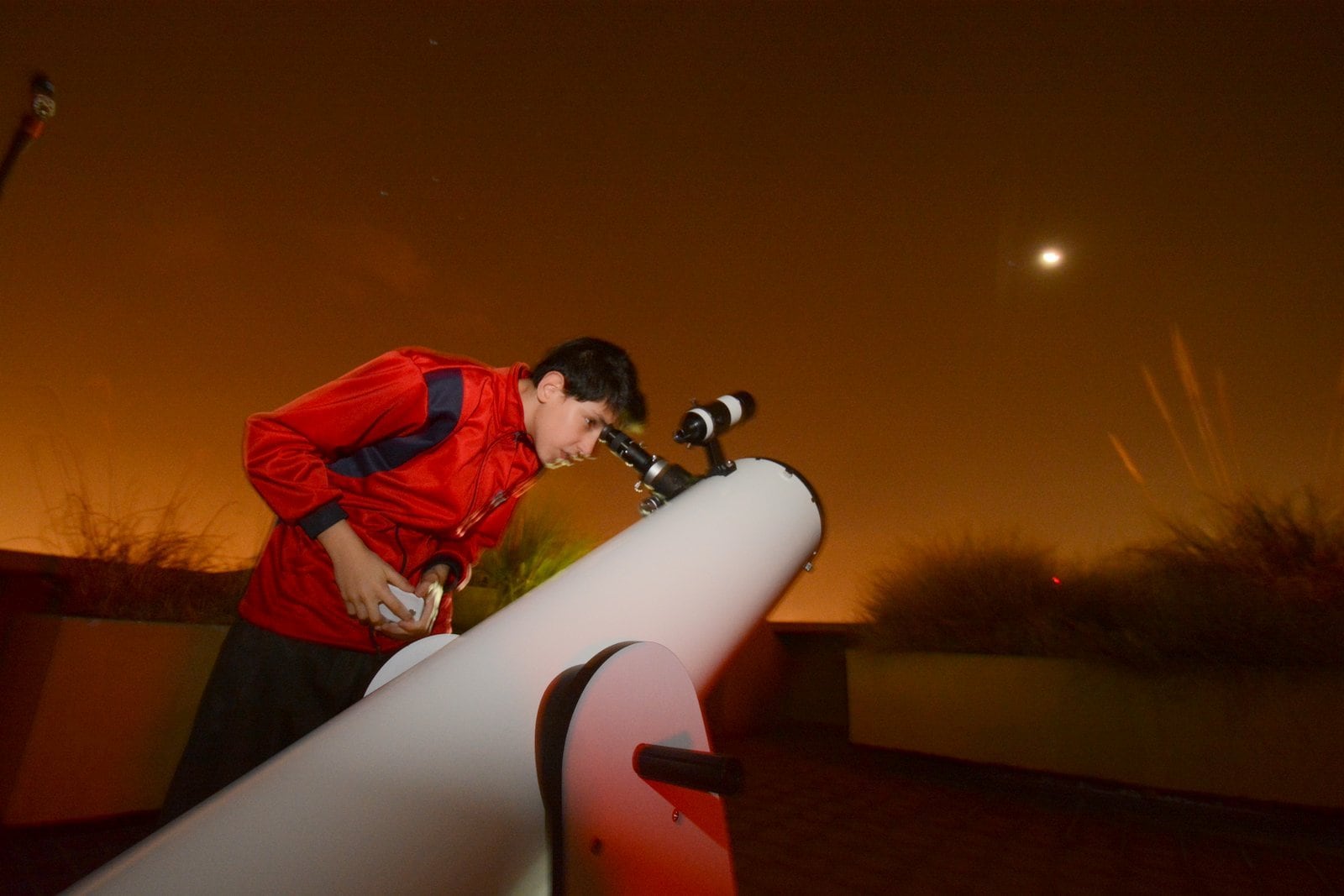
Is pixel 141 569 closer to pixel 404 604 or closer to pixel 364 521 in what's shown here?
pixel 364 521

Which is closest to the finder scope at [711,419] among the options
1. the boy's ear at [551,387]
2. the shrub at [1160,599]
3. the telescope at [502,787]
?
the boy's ear at [551,387]

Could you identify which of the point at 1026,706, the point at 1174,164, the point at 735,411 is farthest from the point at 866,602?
the point at 1174,164

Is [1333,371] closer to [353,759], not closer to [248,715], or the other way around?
[353,759]

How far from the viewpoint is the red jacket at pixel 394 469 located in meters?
0.99

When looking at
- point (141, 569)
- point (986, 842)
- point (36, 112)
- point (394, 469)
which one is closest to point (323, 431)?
point (394, 469)

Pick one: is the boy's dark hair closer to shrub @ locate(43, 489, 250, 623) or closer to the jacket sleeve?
the jacket sleeve

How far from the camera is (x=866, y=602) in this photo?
3258mm

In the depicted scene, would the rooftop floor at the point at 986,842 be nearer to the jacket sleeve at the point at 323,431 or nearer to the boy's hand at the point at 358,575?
the boy's hand at the point at 358,575

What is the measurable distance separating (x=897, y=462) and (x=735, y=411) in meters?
3.60

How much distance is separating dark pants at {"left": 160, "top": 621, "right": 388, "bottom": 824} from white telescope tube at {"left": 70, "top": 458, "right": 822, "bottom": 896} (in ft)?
2.23

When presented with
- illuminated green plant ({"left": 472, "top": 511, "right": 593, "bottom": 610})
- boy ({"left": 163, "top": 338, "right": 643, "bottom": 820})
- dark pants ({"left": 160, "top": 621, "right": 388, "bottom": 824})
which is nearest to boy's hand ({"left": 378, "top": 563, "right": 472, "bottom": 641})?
boy ({"left": 163, "top": 338, "right": 643, "bottom": 820})

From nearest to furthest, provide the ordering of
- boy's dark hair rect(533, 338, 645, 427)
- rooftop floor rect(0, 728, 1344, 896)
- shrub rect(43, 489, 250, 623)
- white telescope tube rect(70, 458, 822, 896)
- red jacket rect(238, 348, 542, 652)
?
white telescope tube rect(70, 458, 822, 896)
red jacket rect(238, 348, 542, 652)
boy's dark hair rect(533, 338, 645, 427)
rooftop floor rect(0, 728, 1344, 896)
shrub rect(43, 489, 250, 623)

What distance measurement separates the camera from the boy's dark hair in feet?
4.16

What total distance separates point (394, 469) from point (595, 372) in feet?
1.51
